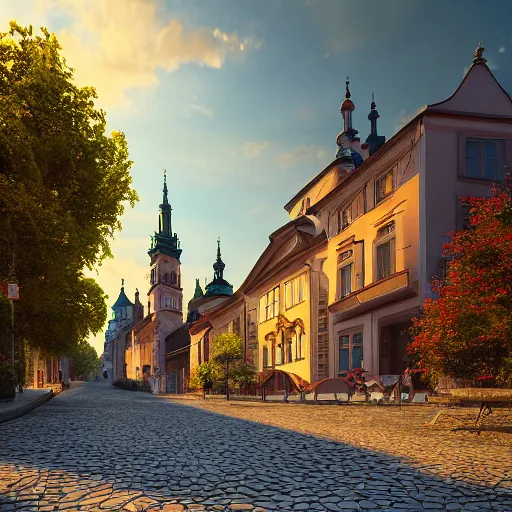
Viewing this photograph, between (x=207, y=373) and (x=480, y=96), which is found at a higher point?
(x=480, y=96)

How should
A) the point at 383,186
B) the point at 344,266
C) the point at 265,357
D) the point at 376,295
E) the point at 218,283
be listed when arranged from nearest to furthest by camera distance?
the point at 376,295
the point at 383,186
the point at 344,266
the point at 265,357
the point at 218,283

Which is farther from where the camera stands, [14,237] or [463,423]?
[14,237]

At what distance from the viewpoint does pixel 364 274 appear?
2167 centimetres

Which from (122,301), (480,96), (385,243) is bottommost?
(122,301)

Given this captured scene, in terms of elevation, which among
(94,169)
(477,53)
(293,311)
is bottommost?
(293,311)

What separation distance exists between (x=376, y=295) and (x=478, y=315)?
9.42m

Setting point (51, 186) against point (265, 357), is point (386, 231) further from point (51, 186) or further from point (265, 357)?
point (265, 357)

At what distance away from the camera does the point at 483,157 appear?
18641 mm

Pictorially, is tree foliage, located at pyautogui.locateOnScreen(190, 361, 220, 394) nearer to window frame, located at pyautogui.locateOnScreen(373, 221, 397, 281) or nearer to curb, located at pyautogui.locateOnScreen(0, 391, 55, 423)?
window frame, located at pyautogui.locateOnScreen(373, 221, 397, 281)

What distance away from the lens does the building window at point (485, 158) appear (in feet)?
60.8

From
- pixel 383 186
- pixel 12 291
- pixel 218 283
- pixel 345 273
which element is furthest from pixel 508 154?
pixel 218 283

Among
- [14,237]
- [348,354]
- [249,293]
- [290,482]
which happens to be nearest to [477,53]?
[348,354]

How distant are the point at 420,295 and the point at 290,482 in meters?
13.4

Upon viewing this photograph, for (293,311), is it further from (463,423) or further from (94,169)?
(463,423)
